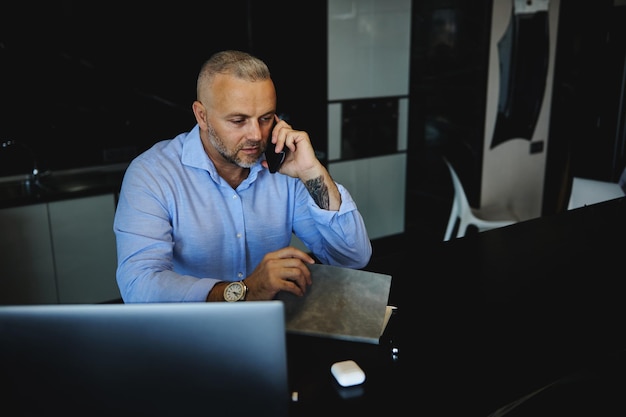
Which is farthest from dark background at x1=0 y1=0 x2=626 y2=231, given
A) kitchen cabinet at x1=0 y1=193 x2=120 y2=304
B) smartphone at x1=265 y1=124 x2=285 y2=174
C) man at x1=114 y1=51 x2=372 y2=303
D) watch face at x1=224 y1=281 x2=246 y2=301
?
watch face at x1=224 y1=281 x2=246 y2=301

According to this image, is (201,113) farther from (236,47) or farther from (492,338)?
(236,47)

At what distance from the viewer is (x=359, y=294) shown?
4.50 ft

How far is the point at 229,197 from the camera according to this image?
1833 millimetres

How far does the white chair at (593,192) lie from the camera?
2.80 meters

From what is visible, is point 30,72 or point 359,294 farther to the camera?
point 30,72

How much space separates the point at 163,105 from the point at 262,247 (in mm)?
2256

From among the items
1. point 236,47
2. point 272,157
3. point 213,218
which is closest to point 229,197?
point 213,218

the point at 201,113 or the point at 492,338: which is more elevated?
the point at 201,113

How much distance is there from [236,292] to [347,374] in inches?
13.9

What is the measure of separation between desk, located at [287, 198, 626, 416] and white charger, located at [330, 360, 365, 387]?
0.5 inches

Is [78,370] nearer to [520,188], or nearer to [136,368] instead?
[136,368]

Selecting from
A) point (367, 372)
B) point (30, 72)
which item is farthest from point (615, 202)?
point (30, 72)

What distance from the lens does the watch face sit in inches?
51.9

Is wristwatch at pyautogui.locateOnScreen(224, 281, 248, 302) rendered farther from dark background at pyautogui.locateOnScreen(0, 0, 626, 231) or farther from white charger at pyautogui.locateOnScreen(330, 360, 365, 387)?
dark background at pyautogui.locateOnScreen(0, 0, 626, 231)
